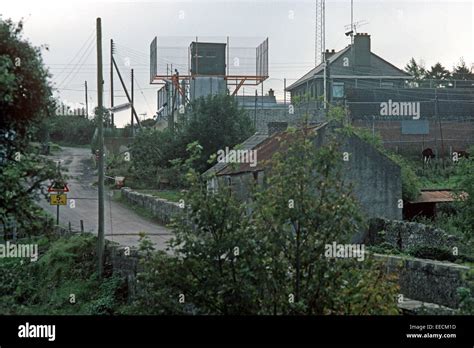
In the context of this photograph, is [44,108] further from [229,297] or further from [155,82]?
[229,297]

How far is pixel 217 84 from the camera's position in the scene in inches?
270

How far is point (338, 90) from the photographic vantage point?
855 centimetres

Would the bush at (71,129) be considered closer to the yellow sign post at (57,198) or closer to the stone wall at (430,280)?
the yellow sign post at (57,198)

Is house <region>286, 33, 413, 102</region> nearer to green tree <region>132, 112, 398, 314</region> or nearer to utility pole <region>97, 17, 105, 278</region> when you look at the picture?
green tree <region>132, 112, 398, 314</region>

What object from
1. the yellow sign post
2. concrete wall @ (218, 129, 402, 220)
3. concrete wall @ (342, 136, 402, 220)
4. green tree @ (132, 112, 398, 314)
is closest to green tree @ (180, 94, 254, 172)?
the yellow sign post

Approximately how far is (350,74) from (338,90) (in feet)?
1.33

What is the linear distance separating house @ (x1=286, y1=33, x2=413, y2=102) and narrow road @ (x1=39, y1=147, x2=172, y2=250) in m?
1.95

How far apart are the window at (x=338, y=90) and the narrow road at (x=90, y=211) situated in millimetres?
2345

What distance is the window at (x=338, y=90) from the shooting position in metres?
8.39

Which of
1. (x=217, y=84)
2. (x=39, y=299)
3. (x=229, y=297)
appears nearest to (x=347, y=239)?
(x=229, y=297)

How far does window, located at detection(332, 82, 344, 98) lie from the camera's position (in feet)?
27.5

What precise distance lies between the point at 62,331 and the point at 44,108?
2.12 metres

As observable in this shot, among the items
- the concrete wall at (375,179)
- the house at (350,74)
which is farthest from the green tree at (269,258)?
the concrete wall at (375,179)

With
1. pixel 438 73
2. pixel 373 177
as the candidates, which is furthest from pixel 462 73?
pixel 373 177
